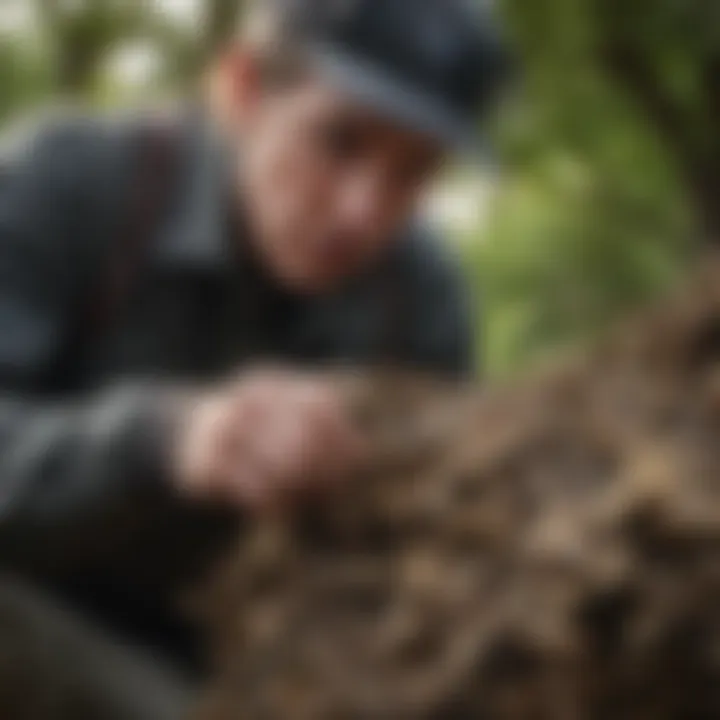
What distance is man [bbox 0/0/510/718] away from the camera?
449 millimetres

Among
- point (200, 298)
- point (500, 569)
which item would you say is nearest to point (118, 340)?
point (200, 298)

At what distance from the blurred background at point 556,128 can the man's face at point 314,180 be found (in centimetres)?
2

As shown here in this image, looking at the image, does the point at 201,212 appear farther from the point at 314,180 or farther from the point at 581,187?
the point at 581,187

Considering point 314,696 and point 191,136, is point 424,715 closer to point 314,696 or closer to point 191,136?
point 314,696

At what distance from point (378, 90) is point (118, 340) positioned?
12 centimetres

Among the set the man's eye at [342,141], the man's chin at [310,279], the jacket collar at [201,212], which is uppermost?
the man's eye at [342,141]

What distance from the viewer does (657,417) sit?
0.49 meters

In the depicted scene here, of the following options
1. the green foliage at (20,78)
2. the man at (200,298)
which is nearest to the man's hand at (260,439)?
the man at (200,298)

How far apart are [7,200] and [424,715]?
21 centimetres

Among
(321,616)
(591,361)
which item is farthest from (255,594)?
(591,361)

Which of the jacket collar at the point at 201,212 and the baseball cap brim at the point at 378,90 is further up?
the baseball cap brim at the point at 378,90

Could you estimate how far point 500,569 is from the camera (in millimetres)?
462

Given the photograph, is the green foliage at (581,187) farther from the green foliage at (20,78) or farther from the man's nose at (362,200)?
the green foliage at (20,78)

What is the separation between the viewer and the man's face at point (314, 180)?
1.52 ft
